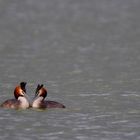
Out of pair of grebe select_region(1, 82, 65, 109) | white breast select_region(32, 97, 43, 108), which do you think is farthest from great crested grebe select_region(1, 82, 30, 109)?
white breast select_region(32, 97, 43, 108)

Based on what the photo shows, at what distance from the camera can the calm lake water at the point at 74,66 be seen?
20.0m

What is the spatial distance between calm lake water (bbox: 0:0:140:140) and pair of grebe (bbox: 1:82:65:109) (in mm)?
166

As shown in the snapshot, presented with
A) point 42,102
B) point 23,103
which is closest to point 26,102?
point 23,103

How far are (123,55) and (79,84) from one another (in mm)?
5315

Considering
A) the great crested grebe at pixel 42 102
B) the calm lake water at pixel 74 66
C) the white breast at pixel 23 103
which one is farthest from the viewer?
the white breast at pixel 23 103

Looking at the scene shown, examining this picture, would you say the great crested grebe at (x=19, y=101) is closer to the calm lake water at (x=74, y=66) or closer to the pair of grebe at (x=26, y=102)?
the pair of grebe at (x=26, y=102)

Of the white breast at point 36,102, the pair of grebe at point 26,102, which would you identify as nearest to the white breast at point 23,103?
the pair of grebe at point 26,102

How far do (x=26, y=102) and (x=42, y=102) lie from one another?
386 mm

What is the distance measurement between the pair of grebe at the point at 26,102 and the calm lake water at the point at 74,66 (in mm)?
166

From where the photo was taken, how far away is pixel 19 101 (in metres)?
21.9

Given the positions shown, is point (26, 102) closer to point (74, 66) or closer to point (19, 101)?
point (19, 101)

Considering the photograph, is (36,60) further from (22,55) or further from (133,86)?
(133,86)

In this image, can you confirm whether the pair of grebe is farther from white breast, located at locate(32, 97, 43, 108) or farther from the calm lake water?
the calm lake water

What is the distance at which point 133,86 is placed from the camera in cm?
2466
